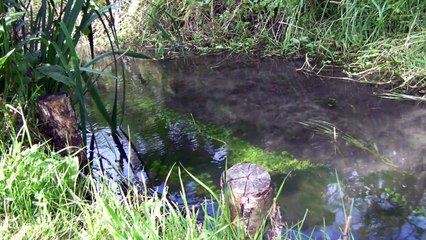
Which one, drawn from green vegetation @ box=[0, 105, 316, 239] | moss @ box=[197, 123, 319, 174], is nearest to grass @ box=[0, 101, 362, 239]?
green vegetation @ box=[0, 105, 316, 239]

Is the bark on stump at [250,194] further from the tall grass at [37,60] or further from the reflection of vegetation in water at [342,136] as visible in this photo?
the reflection of vegetation in water at [342,136]

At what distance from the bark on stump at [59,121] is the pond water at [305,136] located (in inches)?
15.3

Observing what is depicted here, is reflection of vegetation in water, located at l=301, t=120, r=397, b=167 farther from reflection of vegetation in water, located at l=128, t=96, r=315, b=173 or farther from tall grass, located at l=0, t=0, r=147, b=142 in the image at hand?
tall grass, located at l=0, t=0, r=147, b=142

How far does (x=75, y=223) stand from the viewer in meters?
1.71

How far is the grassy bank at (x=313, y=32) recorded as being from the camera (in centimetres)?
371

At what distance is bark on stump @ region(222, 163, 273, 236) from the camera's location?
1.54 m

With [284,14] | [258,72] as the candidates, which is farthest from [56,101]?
[284,14]

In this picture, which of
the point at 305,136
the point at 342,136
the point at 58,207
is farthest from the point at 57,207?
the point at 342,136

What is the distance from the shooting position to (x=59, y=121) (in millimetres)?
2133

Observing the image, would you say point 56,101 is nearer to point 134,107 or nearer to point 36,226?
point 36,226

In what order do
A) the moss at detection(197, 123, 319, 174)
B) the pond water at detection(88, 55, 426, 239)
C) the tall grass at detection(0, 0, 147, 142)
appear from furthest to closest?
the moss at detection(197, 123, 319, 174) < the pond water at detection(88, 55, 426, 239) < the tall grass at detection(0, 0, 147, 142)

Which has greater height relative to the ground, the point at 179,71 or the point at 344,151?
the point at 179,71

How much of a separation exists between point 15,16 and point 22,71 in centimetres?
28

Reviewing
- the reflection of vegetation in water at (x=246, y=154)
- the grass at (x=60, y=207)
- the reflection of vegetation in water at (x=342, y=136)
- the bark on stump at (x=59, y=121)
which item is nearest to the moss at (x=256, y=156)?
the reflection of vegetation in water at (x=246, y=154)
